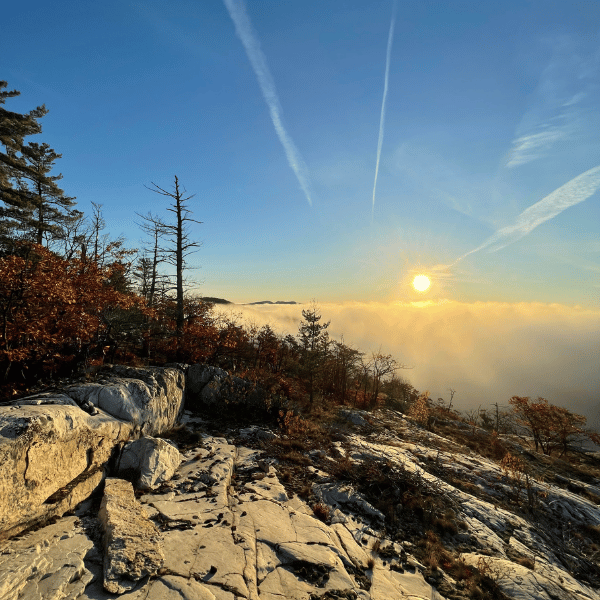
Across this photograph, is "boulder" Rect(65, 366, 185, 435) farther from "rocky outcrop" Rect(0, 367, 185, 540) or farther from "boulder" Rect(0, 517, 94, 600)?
"boulder" Rect(0, 517, 94, 600)

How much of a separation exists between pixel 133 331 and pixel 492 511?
18676 mm

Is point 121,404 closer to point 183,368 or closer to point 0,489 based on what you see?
point 0,489

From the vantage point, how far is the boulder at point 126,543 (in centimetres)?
488

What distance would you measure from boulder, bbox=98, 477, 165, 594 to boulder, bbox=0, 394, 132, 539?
81 cm

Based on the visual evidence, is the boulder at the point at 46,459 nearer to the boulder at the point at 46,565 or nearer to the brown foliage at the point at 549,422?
the boulder at the point at 46,565

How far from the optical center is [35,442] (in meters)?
6.04

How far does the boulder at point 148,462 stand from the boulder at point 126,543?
1096 mm

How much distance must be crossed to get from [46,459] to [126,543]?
2514mm

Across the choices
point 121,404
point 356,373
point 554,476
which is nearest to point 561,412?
point 554,476

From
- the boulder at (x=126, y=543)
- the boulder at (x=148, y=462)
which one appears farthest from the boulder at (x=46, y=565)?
the boulder at (x=148, y=462)

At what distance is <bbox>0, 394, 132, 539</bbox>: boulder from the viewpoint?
5.46 meters

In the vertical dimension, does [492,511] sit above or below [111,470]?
below

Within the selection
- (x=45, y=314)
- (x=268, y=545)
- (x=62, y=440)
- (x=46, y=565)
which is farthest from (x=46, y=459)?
(x=45, y=314)

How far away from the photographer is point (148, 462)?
8375 mm
